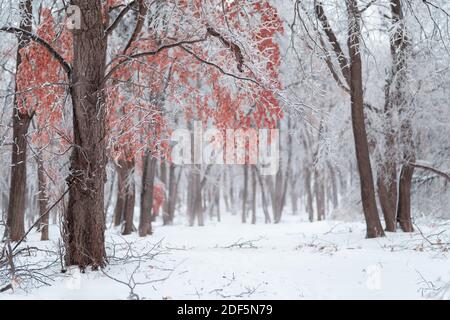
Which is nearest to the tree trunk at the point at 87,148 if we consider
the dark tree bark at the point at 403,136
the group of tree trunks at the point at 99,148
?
the group of tree trunks at the point at 99,148

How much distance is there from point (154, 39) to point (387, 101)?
22.4ft

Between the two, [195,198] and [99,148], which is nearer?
[99,148]

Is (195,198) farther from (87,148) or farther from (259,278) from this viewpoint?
(259,278)

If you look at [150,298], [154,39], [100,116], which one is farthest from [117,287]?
[154,39]

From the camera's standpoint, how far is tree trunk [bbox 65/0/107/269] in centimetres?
567

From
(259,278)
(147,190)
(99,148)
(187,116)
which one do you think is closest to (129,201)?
(147,190)

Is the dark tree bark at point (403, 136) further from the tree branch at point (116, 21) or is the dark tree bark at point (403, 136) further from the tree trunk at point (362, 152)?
the tree branch at point (116, 21)

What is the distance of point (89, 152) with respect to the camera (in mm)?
5727

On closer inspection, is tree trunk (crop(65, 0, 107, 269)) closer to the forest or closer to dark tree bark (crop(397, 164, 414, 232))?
the forest

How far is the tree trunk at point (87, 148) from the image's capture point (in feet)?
18.6

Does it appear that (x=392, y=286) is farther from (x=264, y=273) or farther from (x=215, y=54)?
(x=215, y=54)

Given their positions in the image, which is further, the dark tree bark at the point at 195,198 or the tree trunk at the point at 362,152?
the dark tree bark at the point at 195,198

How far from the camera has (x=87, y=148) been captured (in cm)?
572

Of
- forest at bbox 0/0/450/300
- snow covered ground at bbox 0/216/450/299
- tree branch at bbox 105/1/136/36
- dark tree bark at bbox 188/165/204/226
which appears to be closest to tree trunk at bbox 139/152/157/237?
forest at bbox 0/0/450/300
